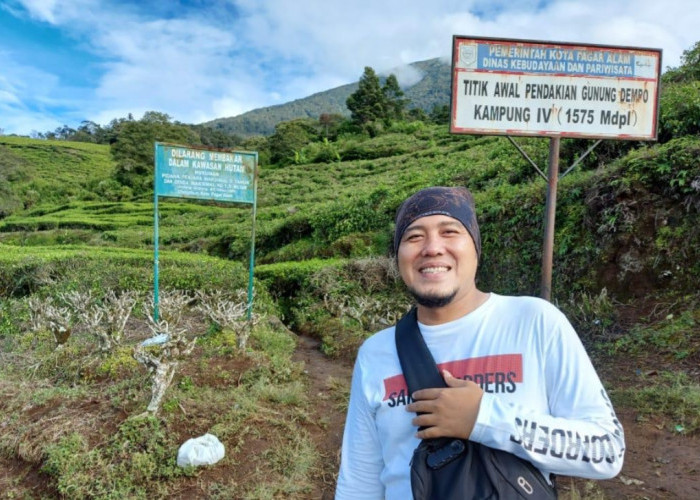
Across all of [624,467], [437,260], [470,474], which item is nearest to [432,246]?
[437,260]

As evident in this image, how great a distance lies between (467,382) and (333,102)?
180m

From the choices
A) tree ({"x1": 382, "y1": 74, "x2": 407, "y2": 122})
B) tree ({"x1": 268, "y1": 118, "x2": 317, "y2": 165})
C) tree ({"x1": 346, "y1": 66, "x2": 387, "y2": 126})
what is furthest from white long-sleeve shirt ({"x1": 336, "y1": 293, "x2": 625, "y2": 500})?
tree ({"x1": 382, "y1": 74, "x2": 407, "y2": 122})

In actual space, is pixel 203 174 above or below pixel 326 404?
above

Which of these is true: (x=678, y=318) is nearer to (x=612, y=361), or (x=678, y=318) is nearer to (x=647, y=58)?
(x=612, y=361)

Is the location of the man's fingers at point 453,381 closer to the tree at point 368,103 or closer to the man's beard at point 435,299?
the man's beard at point 435,299

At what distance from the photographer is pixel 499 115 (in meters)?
4.37

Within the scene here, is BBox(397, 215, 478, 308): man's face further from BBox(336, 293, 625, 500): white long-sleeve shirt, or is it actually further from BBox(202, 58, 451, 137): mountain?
BBox(202, 58, 451, 137): mountain

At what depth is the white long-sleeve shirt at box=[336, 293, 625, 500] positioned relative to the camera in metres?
1.12

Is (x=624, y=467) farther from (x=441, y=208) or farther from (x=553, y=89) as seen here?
(x=553, y=89)

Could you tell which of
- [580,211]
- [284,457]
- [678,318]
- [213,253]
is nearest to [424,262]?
[284,457]

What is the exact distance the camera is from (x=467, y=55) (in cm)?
425

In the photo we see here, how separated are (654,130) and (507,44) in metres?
1.58

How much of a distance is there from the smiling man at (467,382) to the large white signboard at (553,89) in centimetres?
311

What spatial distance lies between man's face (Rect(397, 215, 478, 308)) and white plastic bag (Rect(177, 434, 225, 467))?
2851 millimetres
